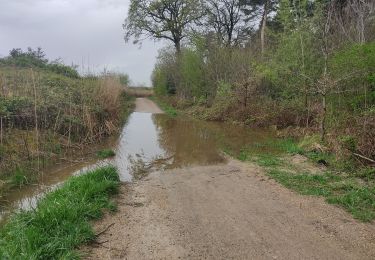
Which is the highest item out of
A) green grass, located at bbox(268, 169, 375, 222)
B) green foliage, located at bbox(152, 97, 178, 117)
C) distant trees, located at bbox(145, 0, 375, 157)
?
distant trees, located at bbox(145, 0, 375, 157)

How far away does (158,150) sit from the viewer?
513 inches

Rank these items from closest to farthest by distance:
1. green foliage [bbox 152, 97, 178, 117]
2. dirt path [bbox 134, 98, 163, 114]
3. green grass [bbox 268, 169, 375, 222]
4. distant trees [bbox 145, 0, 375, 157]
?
green grass [bbox 268, 169, 375, 222] → distant trees [bbox 145, 0, 375, 157] → green foliage [bbox 152, 97, 178, 117] → dirt path [bbox 134, 98, 163, 114]

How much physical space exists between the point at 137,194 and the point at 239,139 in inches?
305

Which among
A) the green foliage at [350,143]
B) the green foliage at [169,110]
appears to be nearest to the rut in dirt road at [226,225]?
the green foliage at [350,143]

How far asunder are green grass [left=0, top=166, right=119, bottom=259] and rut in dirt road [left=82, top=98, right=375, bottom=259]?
0.84ft

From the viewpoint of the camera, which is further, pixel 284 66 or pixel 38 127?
pixel 284 66

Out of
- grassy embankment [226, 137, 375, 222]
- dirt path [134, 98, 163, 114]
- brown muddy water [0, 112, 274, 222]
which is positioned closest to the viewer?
grassy embankment [226, 137, 375, 222]

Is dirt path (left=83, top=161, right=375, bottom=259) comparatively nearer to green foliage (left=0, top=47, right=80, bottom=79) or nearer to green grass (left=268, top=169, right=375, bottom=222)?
green grass (left=268, top=169, right=375, bottom=222)

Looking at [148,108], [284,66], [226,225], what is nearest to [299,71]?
[284,66]

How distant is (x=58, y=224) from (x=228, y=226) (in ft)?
8.01

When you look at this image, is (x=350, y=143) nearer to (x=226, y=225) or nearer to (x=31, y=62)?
(x=226, y=225)

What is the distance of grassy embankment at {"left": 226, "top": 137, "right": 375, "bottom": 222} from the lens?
643 cm

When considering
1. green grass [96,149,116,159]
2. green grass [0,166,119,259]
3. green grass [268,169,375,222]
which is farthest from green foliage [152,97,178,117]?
green grass [0,166,119,259]

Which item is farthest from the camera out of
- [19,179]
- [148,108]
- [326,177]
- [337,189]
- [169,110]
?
[148,108]
